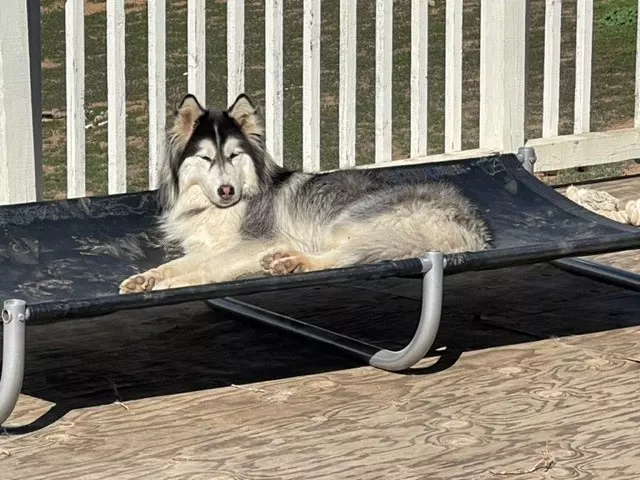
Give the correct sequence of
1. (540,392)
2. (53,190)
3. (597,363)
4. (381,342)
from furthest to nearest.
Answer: (53,190) < (381,342) < (597,363) < (540,392)

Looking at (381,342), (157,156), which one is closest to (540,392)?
(381,342)

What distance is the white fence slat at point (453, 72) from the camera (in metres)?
6.87

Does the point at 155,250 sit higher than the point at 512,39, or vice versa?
the point at 512,39

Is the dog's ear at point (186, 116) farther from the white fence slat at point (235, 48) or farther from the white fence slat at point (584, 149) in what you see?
the white fence slat at point (584, 149)

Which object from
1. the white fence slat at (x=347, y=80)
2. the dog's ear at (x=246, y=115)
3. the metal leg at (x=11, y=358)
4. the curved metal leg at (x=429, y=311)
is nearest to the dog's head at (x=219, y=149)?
the dog's ear at (x=246, y=115)

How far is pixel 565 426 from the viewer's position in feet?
12.8

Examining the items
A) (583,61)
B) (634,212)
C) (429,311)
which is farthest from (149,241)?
(583,61)

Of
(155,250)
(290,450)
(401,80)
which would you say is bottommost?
(290,450)

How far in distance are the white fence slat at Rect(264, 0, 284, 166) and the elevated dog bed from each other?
1063 mm

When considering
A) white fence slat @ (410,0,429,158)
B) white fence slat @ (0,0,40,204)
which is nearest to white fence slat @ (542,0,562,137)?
white fence slat @ (410,0,429,158)

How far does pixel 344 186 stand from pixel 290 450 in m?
1.50

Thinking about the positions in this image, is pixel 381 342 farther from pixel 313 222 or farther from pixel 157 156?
pixel 157 156

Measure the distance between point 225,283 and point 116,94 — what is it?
2355 millimetres

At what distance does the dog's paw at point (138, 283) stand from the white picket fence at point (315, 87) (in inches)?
54.9
